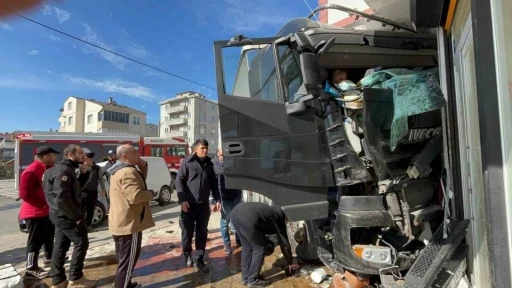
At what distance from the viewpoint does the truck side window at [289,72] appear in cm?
296

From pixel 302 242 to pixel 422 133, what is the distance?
7.70ft

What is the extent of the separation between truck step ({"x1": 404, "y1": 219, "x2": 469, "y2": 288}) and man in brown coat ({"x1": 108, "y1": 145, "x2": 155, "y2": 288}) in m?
2.79

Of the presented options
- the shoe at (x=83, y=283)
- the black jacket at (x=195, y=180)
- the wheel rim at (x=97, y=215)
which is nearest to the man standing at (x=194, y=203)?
the black jacket at (x=195, y=180)

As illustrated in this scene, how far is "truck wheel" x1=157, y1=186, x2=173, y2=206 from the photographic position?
10.2 metres

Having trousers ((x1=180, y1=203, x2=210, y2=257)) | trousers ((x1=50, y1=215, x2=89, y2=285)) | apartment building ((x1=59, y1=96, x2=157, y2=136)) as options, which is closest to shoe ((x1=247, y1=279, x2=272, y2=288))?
trousers ((x1=180, y1=203, x2=210, y2=257))

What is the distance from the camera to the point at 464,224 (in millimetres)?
2572

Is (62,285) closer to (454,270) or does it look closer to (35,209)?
(35,209)

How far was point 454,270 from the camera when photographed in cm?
257

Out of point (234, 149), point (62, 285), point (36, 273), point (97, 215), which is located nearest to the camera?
point (234, 149)

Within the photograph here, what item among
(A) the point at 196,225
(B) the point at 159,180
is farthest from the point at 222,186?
(B) the point at 159,180

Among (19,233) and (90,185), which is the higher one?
(90,185)

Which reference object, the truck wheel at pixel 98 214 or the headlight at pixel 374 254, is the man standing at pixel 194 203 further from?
the truck wheel at pixel 98 214

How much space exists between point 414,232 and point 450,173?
71 cm

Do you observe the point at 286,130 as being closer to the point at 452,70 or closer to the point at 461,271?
the point at 452,70
